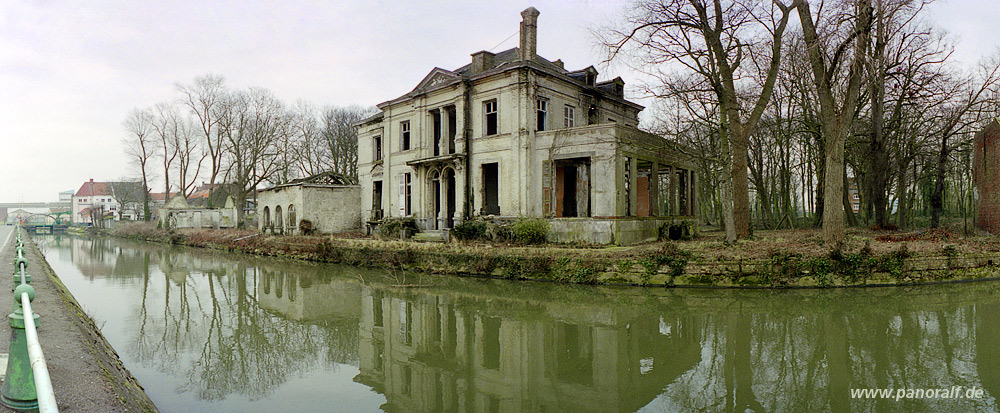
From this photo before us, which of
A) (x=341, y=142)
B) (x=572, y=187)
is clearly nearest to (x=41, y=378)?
(x=572, y=187)

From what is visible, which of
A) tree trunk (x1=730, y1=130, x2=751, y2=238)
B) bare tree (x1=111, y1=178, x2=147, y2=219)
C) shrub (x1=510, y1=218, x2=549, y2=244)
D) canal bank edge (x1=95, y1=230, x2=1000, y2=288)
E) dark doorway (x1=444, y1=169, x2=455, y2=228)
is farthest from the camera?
bare tree (x1=111, y1=178, x2=147, y2=219)

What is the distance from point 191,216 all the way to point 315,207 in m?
18.9

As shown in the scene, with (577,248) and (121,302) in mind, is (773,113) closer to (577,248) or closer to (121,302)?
(577,248)

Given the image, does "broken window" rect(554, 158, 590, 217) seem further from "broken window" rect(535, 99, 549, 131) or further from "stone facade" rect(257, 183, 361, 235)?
"stone facade" rect(257, 183, 361, 235)

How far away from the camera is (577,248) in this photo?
15375 mm

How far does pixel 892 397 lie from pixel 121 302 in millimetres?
14488

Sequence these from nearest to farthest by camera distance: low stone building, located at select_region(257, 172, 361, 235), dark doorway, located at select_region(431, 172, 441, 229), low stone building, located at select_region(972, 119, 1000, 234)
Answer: low stone building, located at select_region(972, 119, 1000, 234) < dark doorway, located at select_region(431, 172, 441, 229) < low stone building, located at select_region(257, 172, 361, 235)

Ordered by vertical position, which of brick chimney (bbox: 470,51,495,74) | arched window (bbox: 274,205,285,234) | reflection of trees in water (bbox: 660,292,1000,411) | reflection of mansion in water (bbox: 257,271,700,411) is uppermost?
brick chimney (bbox: 470,51,495,74)

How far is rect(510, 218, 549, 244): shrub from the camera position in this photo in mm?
17094

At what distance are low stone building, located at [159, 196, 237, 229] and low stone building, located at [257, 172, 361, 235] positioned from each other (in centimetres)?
1291

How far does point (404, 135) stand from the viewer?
25109 mm

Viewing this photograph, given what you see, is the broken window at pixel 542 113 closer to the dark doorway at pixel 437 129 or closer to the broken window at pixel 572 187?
the broken window at pixel 572 187

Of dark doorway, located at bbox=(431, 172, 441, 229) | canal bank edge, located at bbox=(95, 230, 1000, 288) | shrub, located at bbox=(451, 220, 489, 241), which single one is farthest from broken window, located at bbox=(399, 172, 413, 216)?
canal bank edge, located at bbox=(95, 230, 1000, 288)

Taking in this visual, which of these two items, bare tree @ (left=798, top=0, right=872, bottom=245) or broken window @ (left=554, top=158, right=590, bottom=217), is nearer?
bare tree @ (left=798, top=0, right=872, bottom=245)
